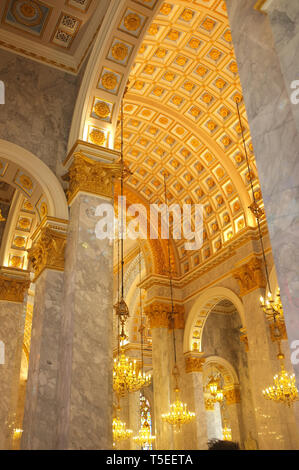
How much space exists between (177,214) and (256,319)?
5.43 meters

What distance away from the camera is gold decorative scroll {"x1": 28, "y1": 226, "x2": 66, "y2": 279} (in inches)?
289

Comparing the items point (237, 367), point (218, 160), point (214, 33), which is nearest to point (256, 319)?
point (218, 160)

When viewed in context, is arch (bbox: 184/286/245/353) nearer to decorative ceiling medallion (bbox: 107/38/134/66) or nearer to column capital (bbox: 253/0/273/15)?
decorative ceiling medallion (bbox: 107/38/134/66)

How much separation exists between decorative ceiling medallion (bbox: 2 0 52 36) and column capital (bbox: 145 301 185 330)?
1008 cm

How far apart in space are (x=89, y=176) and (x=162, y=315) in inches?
362

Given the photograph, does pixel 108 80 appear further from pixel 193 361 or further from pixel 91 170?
pixel 193 361

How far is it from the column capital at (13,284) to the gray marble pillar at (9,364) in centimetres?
14

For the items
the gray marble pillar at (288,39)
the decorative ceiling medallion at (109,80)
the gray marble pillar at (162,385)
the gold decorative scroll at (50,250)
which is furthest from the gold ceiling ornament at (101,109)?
the gray marble pillar at (162,385)

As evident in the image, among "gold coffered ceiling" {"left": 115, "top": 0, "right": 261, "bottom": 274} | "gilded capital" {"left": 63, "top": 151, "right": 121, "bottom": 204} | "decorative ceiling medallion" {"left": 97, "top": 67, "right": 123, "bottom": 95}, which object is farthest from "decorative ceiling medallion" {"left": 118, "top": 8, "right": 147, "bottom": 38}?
"gold coffered ceiling" {"left": 115, "top": 0, "right": 261, "bottom": 274}

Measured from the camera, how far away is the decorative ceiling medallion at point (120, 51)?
8.03 m

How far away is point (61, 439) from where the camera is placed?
577 centimetres

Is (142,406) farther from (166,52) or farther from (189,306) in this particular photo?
(166,52)

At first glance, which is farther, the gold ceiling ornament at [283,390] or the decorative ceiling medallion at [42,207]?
the gold ceiling ornament at [283,390]

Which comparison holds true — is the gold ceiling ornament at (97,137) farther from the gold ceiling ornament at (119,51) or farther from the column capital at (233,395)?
the column capital at (233,395)
